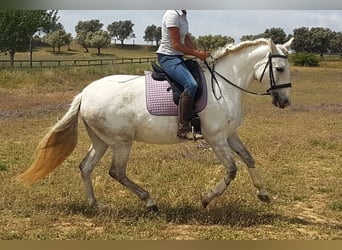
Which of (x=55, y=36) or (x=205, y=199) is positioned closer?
(x=205, y=199)

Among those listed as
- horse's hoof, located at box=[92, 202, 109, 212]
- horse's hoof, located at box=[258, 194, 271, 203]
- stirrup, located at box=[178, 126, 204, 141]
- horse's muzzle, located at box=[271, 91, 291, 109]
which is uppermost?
horse's muzzle, located at box=[271, 91, 291, 109]

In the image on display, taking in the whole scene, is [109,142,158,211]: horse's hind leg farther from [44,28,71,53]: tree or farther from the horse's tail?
[44,28,71,53]: tree

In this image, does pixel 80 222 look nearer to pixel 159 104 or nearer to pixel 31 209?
pixel 31 209

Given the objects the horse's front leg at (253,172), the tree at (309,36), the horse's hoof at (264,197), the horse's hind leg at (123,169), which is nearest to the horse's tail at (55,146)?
the horse's hind leg at (123,169)

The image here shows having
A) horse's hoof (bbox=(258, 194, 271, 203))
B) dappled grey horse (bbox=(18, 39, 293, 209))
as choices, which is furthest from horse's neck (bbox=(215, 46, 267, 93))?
horse's hoof (bbox=(258, 194, 271, 203))

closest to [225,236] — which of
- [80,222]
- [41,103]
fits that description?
[80,222]

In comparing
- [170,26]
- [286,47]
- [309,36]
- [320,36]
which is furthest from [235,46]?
[320,36]

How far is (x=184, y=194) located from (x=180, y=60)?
2024 millimetres

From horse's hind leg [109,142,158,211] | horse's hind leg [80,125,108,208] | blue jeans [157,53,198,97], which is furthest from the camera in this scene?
horse's hind leg [80,125,108,208]

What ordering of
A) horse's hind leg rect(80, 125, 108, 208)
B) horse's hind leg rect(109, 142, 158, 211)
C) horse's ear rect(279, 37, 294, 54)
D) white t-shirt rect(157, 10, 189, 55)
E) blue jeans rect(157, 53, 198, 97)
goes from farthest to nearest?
horse's hind leg rect(80, 125, 108, 208), horse's hind leg rect(109, 142, 158, 211), horse's ear rect(279, 37, 294, 54), blue jeans rect(157, 53, 198, 97), white t-shirt rect(157, 10, 189, 55)

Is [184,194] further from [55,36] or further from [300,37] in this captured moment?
[300,37]

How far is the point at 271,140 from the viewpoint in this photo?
11.1m

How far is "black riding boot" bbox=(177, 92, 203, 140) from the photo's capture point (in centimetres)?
514

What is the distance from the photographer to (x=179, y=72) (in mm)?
5191
